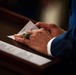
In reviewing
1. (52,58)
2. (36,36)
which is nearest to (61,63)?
(52,58)

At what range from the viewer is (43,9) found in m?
1.88

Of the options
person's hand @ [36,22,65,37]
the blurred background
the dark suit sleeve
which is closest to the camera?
the dark suit sleeve

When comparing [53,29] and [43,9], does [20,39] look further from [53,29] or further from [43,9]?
[43,9]

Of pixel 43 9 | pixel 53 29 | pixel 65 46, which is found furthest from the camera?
pixel 43 9

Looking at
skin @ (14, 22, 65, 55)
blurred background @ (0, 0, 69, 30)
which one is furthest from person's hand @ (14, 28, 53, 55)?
blurred background @ (0, 0, 69, 30)

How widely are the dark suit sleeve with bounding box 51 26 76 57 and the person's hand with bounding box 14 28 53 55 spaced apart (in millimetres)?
43

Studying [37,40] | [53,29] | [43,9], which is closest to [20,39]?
[37,40]

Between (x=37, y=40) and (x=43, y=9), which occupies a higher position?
(x=43, y=9)

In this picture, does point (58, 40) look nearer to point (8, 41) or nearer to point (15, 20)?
point (8, 41)

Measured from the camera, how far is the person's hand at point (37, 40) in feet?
2.90

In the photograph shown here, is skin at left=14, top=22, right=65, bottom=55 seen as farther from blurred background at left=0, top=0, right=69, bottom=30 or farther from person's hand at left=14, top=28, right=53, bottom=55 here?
blurred background at left=0, top=0, right=69, bottom=30

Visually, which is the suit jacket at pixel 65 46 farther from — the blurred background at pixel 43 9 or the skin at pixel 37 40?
the blurred background at pixel 43 9

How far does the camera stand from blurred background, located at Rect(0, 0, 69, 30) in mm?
1713

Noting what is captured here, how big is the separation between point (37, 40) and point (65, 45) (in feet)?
0.42
